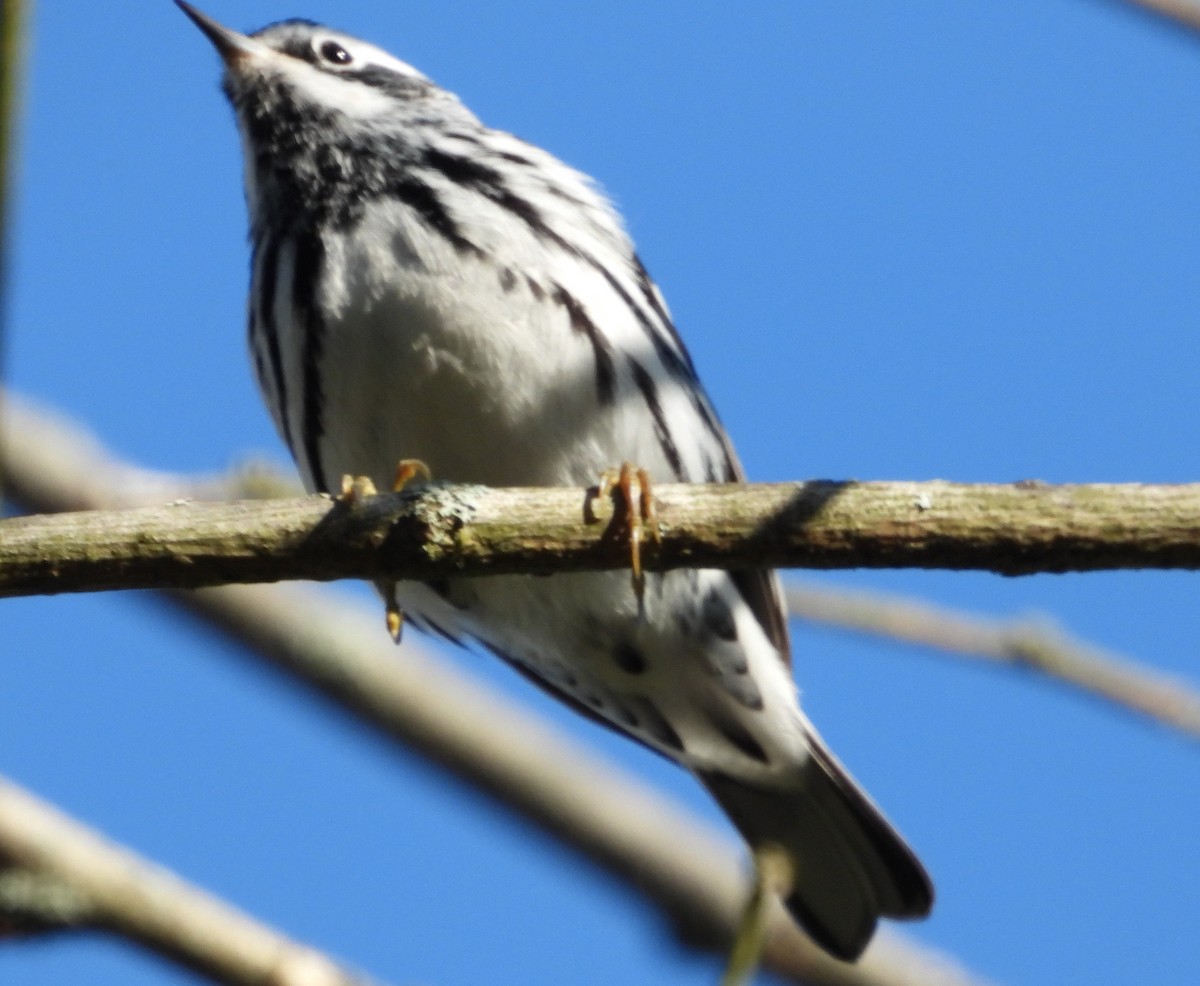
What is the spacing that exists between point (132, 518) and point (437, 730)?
2.23 m

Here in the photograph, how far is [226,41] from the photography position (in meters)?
5.67

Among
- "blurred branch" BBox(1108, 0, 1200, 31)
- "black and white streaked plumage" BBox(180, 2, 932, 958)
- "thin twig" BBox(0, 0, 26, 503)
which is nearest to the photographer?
"thin twig" BBox(0, 0, 26, 503)

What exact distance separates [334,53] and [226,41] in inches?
14.0

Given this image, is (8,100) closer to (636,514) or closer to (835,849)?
(636,514)

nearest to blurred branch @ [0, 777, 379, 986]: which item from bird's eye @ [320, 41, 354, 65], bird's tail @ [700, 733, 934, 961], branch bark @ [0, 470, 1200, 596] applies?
branch bark @ [0, 470, 1200, 596]

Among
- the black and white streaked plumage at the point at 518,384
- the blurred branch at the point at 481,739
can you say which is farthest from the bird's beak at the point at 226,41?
the blurred branch at the point at 481,739

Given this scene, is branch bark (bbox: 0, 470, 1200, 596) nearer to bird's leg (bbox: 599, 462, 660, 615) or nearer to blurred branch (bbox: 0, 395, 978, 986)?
bird's leg (bbox: 599, 462, 660, 615)

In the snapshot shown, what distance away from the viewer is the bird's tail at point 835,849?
5.41 metres

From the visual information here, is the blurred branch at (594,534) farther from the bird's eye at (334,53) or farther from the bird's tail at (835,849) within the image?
the bird's eye at (334,53)

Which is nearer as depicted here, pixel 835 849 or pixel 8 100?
pixel 8 100

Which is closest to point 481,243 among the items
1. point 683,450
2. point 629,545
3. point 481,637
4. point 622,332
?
point 622,332

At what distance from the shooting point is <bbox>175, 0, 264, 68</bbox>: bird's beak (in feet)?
18.4

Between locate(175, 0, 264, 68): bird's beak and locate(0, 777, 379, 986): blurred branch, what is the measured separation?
2480 mm

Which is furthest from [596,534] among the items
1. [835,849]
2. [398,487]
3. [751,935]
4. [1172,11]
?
[835,849]
